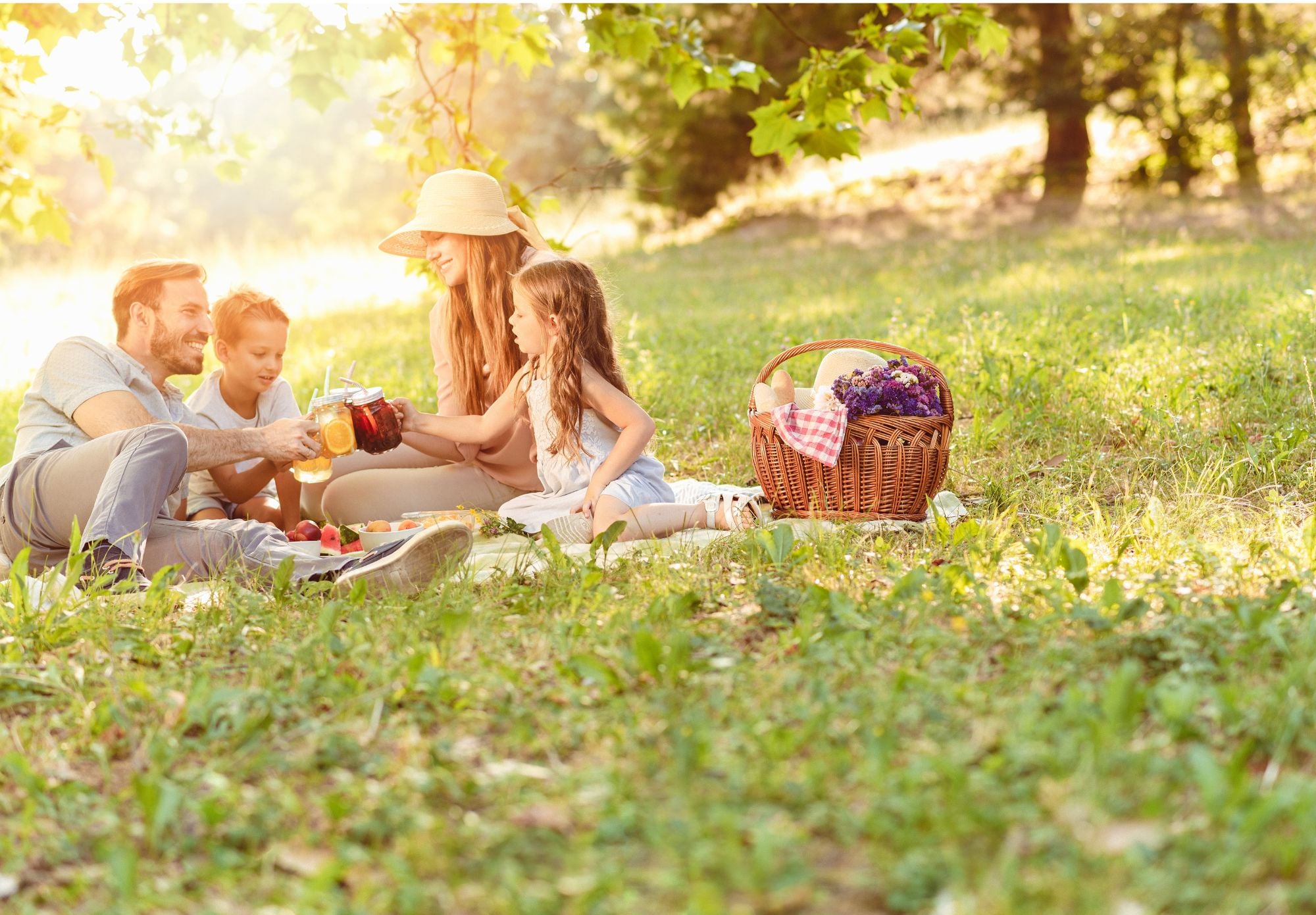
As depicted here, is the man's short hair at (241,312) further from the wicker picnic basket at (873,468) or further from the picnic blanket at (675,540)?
the wicker picnic basket at (873,468)

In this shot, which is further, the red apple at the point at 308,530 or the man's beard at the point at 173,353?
the red apple at the point at 308,530

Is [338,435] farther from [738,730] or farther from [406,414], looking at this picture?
[738,730]

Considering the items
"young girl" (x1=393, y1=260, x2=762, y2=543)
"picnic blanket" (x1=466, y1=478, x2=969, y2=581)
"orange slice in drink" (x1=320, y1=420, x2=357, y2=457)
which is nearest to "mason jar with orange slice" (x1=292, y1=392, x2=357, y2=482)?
"orange slice in drink" (x1=320, y1=420, x2=357, y2=457)

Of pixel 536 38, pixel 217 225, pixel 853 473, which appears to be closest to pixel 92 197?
pixel 217 225

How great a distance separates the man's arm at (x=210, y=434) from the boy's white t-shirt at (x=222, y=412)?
560 mm

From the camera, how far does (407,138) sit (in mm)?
6625

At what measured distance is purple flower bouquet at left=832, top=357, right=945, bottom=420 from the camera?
Result: 14.6 feet

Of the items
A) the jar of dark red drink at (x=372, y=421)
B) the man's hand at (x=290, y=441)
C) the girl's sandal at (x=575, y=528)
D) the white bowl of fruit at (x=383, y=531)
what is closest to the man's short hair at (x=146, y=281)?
the man's hand at (x=290, y=441)

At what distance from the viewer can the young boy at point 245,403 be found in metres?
4.92

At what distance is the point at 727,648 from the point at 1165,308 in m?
5.59

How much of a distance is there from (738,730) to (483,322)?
3.14 m

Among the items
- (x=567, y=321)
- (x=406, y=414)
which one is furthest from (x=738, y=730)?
(x=406, y=414)

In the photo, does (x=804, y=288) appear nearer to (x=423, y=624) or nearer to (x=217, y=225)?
(x=423, y=624)

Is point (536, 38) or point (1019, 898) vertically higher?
point (536, 38)
